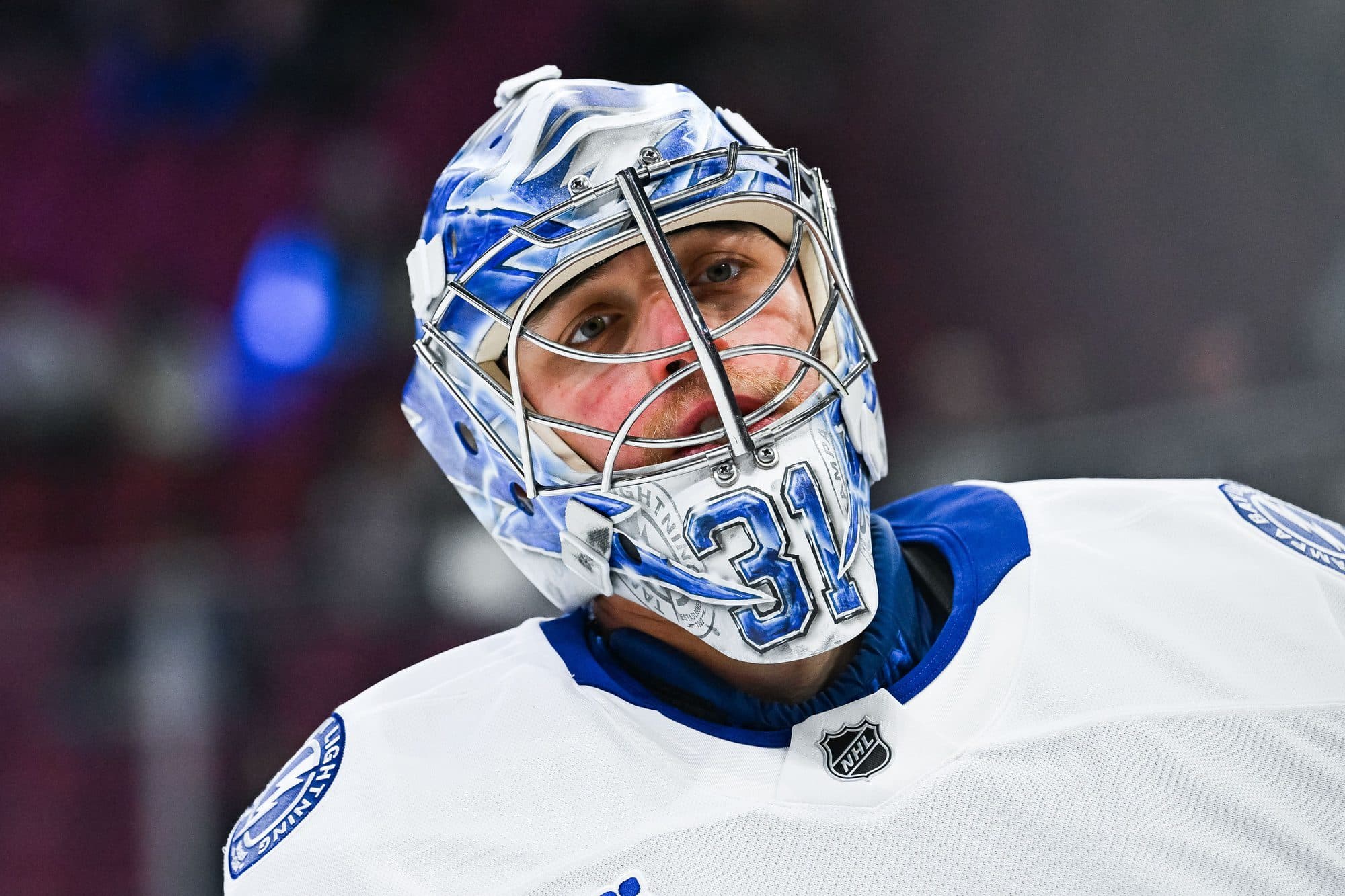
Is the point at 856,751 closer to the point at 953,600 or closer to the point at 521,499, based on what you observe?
the point at 953,600

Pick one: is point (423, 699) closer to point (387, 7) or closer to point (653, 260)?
point (653, 260)

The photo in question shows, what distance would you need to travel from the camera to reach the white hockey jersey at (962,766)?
36.2 inches

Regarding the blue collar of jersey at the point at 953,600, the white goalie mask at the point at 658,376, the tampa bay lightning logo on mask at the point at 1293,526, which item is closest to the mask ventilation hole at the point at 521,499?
the white goalie mask at the point at 658,376

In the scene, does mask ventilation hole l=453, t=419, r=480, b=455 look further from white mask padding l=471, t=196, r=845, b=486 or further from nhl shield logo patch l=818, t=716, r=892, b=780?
nhl shield logo patch l=818, t=716, r=892, b=780

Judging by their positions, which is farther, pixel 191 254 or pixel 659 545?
pixel 191 254

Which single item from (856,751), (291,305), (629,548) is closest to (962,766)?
→ (856,751)

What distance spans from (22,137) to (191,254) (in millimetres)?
613

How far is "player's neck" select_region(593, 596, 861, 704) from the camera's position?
1.08m

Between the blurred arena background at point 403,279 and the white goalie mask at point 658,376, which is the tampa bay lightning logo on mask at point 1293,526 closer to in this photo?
the white goalie mask at point 658,376

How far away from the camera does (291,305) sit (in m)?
3.31

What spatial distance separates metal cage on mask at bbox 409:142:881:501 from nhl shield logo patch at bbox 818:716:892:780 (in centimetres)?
22

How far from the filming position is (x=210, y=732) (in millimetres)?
2312

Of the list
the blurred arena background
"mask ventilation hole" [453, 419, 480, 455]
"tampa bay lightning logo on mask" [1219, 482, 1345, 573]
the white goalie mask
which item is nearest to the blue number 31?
the white goalie mask

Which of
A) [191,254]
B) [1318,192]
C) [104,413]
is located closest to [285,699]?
[104,413]
